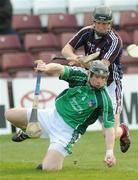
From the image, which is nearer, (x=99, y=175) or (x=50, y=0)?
(x=99, y=175)

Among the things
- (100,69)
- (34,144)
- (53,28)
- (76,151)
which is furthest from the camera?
(53,28)

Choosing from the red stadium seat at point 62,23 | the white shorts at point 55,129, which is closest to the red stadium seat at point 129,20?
the red stadium seat at point 62,23

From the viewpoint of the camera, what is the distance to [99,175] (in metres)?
9.43

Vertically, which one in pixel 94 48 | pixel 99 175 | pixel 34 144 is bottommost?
pixel 34 144

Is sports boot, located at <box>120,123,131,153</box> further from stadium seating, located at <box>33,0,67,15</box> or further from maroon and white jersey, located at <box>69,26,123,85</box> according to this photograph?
stadium seating, located at <box>33,0,67,15</box>

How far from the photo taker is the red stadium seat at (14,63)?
59.0 feet

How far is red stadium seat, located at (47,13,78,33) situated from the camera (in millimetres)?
19750

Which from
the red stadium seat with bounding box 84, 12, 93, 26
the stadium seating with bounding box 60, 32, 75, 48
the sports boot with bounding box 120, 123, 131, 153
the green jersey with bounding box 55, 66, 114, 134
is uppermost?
the green jersey with bounding box 55, 66, 114, 134

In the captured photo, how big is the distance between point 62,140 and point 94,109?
520 mm

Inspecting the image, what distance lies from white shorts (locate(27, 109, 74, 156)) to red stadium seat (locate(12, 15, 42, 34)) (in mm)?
9301

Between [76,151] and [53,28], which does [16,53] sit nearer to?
[53,28]

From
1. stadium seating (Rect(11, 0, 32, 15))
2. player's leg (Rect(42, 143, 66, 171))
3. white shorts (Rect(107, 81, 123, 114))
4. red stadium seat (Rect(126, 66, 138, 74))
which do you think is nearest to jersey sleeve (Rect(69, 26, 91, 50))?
white shorts (Rect(107, 81, 123, 114))

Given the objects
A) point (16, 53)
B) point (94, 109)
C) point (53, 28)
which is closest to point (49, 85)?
point (16, 53)

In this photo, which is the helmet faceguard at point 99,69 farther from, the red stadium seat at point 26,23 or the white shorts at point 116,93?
the red stadium seat at point 26,23
